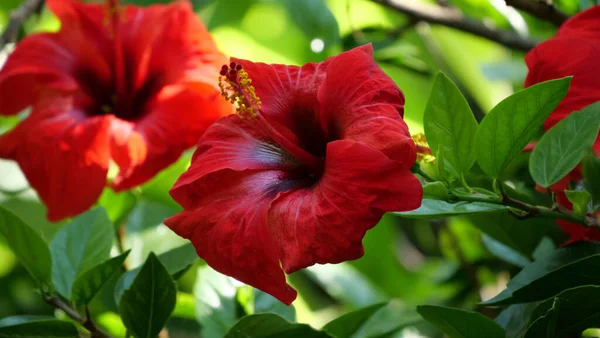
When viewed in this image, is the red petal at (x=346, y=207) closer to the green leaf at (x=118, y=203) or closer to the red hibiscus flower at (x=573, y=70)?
the red hibiscus flower at (x=573, y=70)

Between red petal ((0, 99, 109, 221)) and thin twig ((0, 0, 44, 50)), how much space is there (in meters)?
0.15

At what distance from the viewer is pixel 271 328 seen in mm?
616

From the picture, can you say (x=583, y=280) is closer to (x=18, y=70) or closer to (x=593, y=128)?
(x=593, y=128)

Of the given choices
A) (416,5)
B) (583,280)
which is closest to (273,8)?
(416,5)

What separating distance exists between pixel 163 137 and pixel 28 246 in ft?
0.72

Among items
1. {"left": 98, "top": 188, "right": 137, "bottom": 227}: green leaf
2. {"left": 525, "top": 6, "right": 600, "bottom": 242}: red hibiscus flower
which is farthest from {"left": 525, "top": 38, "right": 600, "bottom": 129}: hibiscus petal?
{"left": 98, "top": 188, "right": 137, "bottom": 227}: green leaf

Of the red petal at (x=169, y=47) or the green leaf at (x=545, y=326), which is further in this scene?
the red petal at (x=169, y=47)

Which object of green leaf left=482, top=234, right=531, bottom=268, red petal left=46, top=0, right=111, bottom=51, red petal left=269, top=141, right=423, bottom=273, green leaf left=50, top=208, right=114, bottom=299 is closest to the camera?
red petal left=269, top=141, right=423, bottom=273

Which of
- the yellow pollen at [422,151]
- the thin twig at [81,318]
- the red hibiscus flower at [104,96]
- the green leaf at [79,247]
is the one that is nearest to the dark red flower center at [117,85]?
the red hibiscus flower at [104,96]

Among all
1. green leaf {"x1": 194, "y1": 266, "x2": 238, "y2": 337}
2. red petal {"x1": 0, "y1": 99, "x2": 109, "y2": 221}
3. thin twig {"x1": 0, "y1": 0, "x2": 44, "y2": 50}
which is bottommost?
green leaf {"x1": 194, "y1": 266, "x2": 238, "y2": 337}

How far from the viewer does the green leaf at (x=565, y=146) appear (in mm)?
598

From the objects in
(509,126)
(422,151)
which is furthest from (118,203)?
(509,126)

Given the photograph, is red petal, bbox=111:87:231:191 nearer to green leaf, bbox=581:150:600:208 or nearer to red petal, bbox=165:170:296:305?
red petal, bbox=165:170:296:305

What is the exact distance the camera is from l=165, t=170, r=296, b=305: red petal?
607 millimetres
